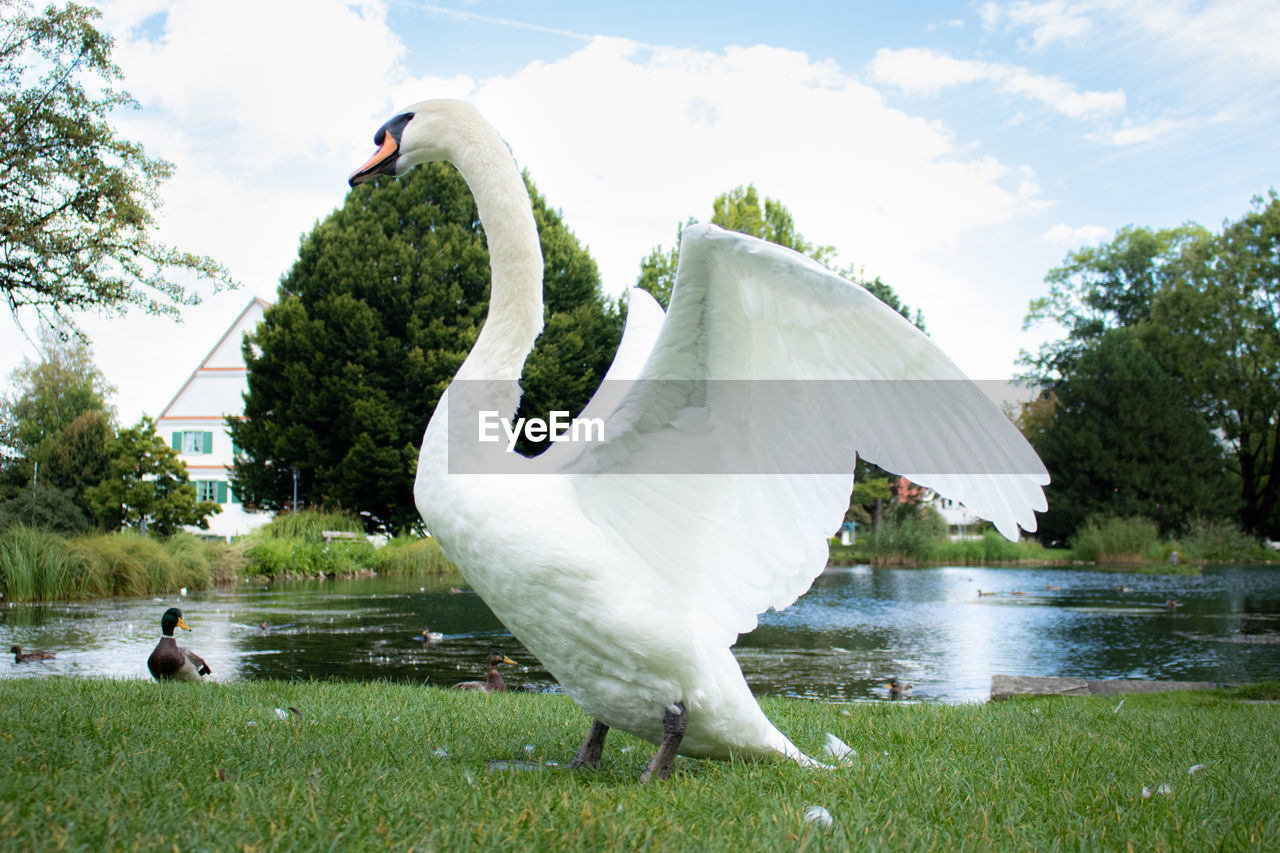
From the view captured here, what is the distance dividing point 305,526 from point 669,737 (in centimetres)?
2217

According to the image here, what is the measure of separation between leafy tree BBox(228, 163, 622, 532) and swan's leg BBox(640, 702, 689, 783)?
22.5 meters

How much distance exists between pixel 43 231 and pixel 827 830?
14180 millimetres

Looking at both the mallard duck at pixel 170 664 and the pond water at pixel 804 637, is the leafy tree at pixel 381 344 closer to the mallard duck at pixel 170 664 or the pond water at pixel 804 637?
the pond water at pixel 804 637

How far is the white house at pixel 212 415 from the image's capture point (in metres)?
40.4

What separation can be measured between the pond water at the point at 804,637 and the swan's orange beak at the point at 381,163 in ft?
20.1

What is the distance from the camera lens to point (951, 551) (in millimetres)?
32312

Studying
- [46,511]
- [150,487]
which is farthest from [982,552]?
[46,511]

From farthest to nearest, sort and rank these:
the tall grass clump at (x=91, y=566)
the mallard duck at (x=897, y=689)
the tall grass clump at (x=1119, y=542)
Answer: the tall grass clump at (x=1119, y=542)
the tall grass clump at (x=91, y=566)
the mallard duck at (x=897, y=689)

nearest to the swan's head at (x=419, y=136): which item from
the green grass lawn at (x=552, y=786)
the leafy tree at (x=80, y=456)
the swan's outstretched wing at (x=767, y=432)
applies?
the swan's outstretched wing at (x=767, y=432)

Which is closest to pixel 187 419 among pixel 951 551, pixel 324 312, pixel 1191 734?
pixel 324 312

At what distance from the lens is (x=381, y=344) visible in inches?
1053

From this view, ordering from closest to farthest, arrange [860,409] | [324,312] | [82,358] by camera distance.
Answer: [860,409] < [324,312] < [82,358]

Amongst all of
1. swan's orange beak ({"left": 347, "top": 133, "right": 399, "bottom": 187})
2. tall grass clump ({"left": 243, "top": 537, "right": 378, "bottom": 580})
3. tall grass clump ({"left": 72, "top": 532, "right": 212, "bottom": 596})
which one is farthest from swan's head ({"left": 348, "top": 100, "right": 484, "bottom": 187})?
tall grass clump ({"left": 243, "top": 537, "right": 378, "bottom": 580})

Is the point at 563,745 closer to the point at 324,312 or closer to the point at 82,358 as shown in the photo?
the point at 324,312
